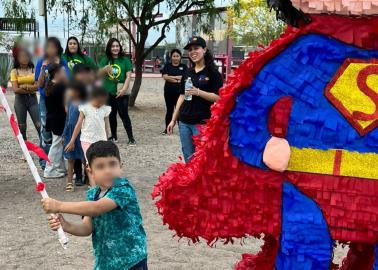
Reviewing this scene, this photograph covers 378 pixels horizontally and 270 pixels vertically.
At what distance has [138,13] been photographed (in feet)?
37.5

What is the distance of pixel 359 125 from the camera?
6.36 feet

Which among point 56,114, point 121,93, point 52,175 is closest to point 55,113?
point 56,114

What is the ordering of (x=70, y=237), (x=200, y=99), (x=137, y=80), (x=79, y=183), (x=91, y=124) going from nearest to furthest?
(x=70, y=237), (x=200, y=99), (x=91, y=124), (x=79, y=183), (x=137, y=80)

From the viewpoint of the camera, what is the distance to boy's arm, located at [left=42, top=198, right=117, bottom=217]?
74.8 inches

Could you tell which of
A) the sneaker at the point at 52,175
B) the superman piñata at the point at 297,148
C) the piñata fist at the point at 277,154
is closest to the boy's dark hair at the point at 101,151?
the superman piñata at the point at 297,148

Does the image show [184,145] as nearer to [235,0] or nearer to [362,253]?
[362,253]

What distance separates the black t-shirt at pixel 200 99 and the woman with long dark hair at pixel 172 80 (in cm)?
440

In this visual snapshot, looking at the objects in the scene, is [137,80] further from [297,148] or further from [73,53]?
[297,148]

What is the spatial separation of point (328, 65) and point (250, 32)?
24384mm

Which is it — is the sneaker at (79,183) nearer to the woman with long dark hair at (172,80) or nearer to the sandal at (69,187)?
the sandal at (69,187)

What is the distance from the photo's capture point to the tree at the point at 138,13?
10.3 meters

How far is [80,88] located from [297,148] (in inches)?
78.9

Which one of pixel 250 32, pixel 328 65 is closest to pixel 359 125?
pixel 328 65

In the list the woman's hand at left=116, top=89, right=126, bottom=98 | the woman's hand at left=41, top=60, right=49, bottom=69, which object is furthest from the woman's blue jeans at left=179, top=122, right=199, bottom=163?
the woman's hand at left=116, top=89, right=126, bottom=98
